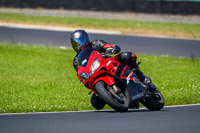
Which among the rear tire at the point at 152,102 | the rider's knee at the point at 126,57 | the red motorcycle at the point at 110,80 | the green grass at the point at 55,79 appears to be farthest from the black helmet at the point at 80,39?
the green grass at the point at 55,79

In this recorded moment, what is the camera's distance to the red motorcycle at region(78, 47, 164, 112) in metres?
6.91

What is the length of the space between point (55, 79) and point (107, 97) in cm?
584

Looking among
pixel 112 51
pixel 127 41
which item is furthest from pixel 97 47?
pixel 127 41

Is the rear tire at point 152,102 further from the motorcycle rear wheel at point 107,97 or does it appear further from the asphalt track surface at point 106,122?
the motorcycle rear wheel at point 107,97

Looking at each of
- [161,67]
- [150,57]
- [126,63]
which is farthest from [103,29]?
[126,63]

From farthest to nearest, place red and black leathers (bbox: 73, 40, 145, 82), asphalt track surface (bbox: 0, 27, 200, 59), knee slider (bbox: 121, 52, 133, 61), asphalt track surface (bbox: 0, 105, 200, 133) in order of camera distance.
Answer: asphalt track surface (bbox: 0, 27, 200, 59) < knee slider (bbox: 121, 52, 133, 61) < red and black leathers (bbox: 73, 40, 145, 82) < asphalt track surface (bbox: 0, 105, 200, 133)

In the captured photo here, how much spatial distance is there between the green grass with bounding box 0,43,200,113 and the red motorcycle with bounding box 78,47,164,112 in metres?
1.75

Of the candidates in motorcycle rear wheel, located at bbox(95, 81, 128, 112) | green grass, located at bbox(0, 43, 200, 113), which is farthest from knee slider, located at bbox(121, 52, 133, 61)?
green grass, located at bbox(0, 43, 200, 113)

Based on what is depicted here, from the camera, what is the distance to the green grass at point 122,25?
23.1m

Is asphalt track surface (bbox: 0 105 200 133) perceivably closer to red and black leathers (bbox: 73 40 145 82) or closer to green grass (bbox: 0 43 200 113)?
red and black leathers (bbox: 73 40 145 82)

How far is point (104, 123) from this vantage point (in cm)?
625

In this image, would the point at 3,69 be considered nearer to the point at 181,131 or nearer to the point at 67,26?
the point at 181,131

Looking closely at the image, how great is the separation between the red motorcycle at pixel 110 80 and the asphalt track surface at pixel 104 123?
25cm

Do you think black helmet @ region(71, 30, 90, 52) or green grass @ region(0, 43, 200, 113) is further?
green grass @ region(0, 43, 200, 113)
